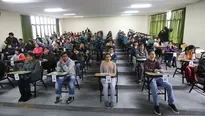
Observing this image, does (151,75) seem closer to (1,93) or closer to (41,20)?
(1,93)

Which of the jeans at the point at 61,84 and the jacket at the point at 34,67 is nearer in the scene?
the jeans at the point at 61,84

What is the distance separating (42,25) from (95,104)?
37.7 ft

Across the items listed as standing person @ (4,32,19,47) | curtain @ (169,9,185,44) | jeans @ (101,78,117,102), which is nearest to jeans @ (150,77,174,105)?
jeans @ (101,78,117,102)

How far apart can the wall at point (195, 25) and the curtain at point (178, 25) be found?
0.60 meters

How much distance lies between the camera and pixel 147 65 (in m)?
3.72

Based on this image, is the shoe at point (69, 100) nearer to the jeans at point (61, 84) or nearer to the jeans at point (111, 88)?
the jeans at point (61, 84)

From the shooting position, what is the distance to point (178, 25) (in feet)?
28.7

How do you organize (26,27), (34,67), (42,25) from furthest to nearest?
(42,25) → (26,27) → (34,67)

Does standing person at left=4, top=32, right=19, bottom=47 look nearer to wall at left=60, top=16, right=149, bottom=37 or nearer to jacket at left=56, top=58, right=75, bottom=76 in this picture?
jacket at left=56, top=58, right=75, bottom=76

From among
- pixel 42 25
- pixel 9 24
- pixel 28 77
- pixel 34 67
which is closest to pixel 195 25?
pixel 34 67

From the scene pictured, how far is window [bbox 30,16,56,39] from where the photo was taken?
11722 millimetres

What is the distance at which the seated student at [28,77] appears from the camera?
12.5 ft

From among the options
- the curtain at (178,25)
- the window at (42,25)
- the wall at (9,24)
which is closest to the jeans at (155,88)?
the curtain at (178,25)

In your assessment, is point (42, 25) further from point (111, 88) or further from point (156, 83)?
point (156, 83)
